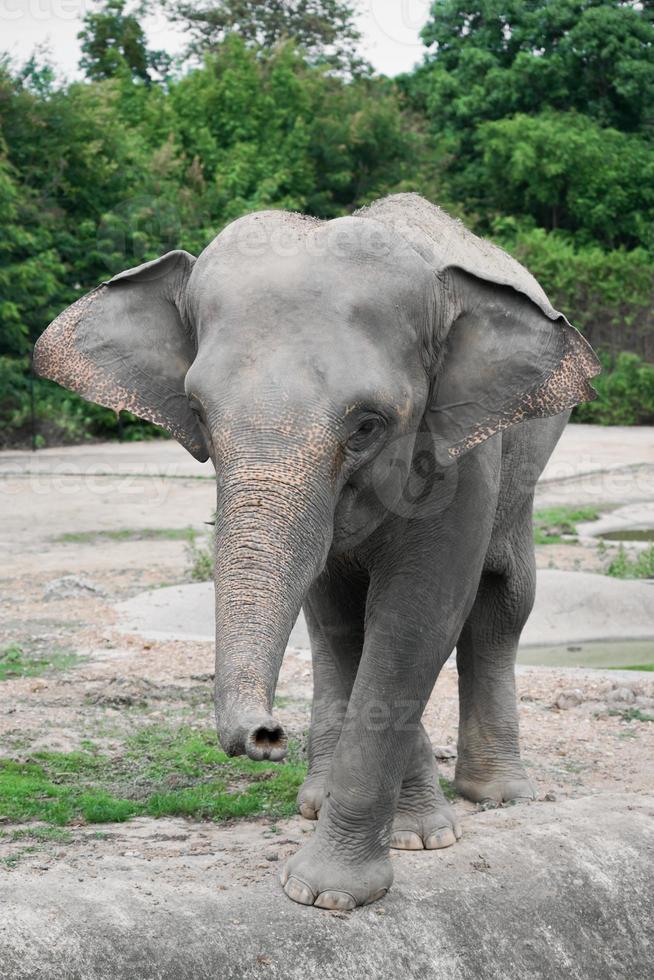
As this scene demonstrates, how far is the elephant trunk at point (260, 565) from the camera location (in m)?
3.04

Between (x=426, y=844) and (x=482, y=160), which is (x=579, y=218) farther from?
(x=426, y=844)

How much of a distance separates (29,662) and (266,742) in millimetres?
5440

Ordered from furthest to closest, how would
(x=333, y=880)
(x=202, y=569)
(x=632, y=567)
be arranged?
(x=632, y=567) → (x=202, y=569) → (x=333, y=880)

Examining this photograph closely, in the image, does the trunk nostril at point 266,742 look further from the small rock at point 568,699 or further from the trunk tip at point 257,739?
the small rock at point 568,699

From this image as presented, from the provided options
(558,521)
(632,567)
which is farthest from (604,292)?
(632,567)

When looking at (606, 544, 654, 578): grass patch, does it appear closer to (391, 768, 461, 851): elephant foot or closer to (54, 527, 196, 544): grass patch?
(54, 527, 196, 544): grass patch

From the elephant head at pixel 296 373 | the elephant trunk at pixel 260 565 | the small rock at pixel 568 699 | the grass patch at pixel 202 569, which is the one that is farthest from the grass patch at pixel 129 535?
the elephant trunk at pixel 260 565

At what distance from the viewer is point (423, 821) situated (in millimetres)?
4773

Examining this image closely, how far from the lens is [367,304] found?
3.69 metres

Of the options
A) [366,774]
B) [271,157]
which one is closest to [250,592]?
[366,774]

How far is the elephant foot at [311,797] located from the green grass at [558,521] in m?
7.59

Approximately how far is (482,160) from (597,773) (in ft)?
106

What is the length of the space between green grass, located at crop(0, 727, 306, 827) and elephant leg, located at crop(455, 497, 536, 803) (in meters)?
0.78

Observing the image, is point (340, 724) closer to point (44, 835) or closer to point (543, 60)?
point (44, 835)
